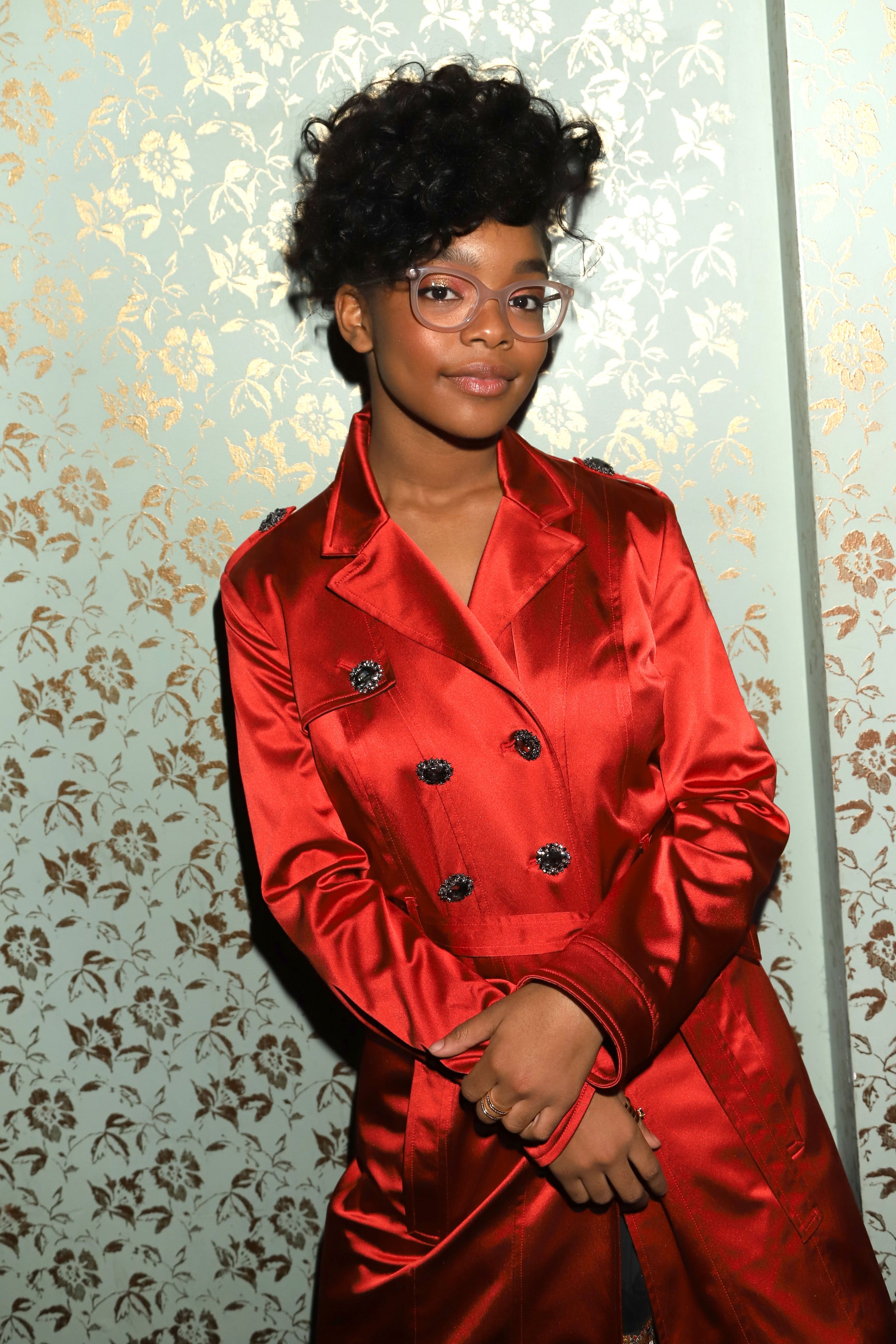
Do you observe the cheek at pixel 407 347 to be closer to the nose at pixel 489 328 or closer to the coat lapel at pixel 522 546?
the nose at pixel 489 328

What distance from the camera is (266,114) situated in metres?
1.47

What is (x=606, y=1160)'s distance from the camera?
3.37ft

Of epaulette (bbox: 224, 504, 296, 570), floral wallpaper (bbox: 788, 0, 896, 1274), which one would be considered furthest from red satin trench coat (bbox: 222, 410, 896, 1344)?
floral wallpaper (bbox: 788, 0, 896, 1274)

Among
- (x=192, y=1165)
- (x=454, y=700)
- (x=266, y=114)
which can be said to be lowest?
(x=192, y=1165)

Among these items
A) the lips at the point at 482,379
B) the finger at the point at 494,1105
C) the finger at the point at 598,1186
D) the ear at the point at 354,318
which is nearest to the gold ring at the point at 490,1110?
the finger at the point at 494,1105

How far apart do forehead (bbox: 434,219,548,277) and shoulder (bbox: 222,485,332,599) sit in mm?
320

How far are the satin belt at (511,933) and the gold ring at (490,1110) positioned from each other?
6.5 inches

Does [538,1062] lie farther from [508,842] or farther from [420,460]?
[420,460]

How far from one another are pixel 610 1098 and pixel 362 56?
133 cm

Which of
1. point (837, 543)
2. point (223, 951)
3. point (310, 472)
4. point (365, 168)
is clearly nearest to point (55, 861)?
point (223, 951)

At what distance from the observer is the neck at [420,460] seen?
123cm

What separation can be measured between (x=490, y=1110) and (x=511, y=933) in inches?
7.5

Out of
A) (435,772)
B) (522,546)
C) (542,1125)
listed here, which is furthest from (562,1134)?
(522,546)

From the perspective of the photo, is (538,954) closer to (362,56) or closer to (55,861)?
(55,861)
